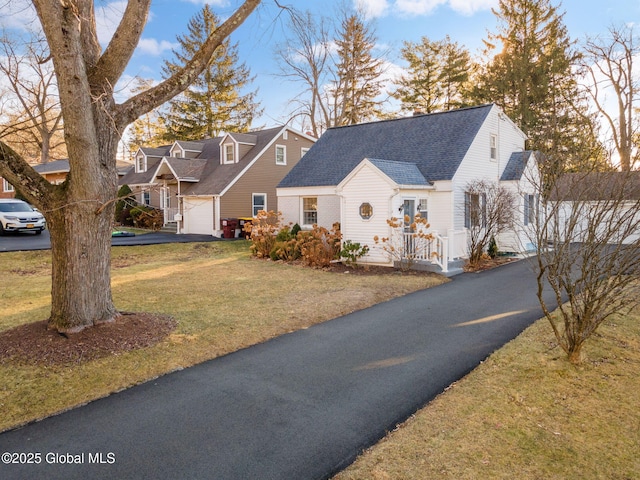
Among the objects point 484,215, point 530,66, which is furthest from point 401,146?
point 530,66

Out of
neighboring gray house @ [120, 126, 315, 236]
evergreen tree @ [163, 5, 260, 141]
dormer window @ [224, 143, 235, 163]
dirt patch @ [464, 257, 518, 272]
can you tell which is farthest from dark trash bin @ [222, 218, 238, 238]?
evergreen tree @ [163, 5, 260, 141]

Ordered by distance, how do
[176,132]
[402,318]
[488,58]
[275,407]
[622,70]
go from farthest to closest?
[176,132] → [488,58] → [622,70] → [402,318] → [275,407]

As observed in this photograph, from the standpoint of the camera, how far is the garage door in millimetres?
23469

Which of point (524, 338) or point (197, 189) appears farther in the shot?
point (197, 189)

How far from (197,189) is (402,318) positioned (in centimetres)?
1922

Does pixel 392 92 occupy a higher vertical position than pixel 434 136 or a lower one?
higher

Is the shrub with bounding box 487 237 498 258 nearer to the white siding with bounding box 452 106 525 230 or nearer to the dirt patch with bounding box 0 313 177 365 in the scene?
the white siding with bounding box 452 106 525 230

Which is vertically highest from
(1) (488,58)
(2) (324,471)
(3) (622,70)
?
(1) (488,58)

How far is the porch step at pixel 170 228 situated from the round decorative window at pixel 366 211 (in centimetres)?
1521

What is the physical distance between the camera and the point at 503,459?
11.1 ft

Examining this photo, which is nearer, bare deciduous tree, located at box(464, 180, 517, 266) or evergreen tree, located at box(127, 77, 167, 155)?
bare deciduous tree, located at box(464, 180, 517, 266)

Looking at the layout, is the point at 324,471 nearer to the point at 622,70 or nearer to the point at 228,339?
the point at 228,339

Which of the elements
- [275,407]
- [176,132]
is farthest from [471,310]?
[176,132]

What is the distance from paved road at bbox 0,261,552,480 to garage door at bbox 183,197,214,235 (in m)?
17.6
